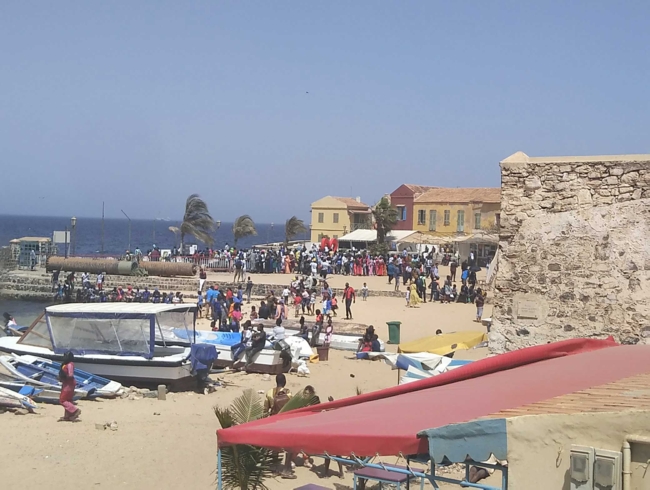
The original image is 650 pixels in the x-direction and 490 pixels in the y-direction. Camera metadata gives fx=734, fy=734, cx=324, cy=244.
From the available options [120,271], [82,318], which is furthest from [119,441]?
[120,271]

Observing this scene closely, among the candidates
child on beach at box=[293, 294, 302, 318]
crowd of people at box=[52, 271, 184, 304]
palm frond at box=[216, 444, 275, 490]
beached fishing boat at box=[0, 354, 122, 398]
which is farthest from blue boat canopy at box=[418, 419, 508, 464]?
crowd of people at box=[52, 271, 184, 304]

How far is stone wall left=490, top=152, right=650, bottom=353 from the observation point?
968cm

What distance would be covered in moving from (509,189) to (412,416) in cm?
561

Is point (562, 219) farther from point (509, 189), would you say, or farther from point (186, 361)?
point (186, 361)

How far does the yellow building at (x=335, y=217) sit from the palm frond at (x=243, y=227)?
27.1 ft

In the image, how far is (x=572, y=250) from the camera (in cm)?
997

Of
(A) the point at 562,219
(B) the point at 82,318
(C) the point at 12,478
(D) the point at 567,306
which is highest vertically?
(A) the point at 562,219

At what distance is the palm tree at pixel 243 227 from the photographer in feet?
166

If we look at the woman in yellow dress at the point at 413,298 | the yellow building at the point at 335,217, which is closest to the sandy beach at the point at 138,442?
the woman in yellow dress at the point at 413,298

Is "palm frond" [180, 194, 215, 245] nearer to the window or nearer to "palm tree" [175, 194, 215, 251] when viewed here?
"palm tree" [175, 194, 215, 251]

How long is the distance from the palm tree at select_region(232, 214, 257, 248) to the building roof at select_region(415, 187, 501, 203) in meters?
11.9

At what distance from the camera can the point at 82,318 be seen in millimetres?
16391

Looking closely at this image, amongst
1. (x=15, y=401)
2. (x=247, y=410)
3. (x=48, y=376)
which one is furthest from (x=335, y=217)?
(x=247, y=410)

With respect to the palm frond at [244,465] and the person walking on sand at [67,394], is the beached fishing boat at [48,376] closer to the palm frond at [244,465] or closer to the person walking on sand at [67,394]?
the person walking on sand at [67,394]
